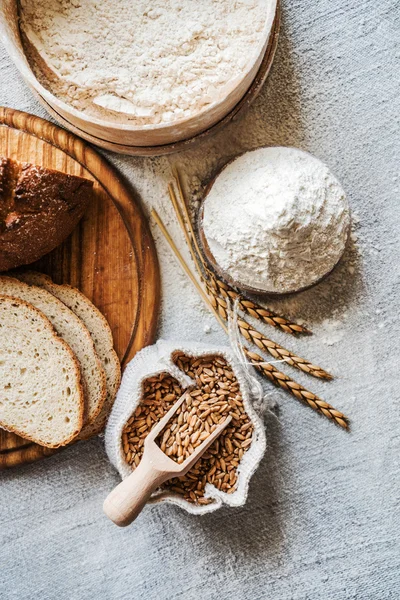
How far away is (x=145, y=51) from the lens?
41.7 inches

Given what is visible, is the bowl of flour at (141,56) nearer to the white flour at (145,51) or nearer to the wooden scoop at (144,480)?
the white flour at (145,51)

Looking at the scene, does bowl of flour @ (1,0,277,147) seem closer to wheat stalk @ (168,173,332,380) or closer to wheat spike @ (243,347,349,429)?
wheat stalk @ (168,173,332,380)

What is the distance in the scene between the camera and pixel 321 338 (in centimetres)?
128

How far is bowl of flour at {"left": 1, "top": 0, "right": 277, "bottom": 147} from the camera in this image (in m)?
1.04

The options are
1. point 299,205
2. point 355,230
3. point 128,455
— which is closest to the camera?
point 299,205

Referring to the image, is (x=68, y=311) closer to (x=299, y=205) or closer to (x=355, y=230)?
(x=299, y=205)

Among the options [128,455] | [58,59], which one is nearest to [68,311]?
[128,455]

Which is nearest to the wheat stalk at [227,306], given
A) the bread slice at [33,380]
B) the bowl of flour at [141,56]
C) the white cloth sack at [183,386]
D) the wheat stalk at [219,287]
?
the wheat stalk at [219,287]

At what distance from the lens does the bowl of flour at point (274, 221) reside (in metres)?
1.07

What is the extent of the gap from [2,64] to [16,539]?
3.60 feet

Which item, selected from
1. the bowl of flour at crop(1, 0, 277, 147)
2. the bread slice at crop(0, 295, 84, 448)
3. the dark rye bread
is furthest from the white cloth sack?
the bowl of flour at crop(1, 0, 277, 147)

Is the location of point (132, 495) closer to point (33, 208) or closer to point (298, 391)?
point (298, 391)

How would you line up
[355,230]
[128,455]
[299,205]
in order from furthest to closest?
1. [355,230]
2. [128,455]
3. [299,205]

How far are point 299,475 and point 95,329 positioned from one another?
22.8 inches
